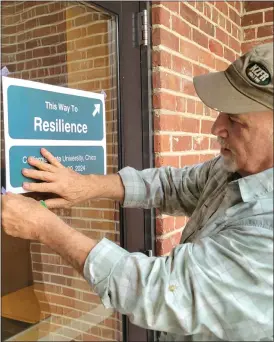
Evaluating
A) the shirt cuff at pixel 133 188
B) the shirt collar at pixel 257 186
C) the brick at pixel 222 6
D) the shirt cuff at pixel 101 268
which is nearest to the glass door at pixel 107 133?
the shirt cuff at pixel 133 188

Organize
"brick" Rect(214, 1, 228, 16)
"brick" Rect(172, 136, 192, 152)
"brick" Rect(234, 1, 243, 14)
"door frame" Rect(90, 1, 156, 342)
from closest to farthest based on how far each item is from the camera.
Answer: "door frame" Rect(90, 1, 156, 342) → "brick" Rect(172, 136, 192, 152) → "brick" Rect(214, 1, 228, 16) → "brick" Rect(234, 1, 243, 14)

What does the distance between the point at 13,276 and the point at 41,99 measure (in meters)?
0.66

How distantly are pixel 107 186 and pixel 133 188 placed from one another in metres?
0.11

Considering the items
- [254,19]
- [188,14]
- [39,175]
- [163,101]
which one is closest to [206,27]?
[188,14]

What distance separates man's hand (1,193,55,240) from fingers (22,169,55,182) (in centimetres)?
11

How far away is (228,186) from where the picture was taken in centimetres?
109

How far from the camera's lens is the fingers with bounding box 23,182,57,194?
1068mm

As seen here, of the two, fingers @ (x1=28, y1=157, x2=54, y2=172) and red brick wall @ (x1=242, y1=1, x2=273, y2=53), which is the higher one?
red brick wall @ (x1=242, y1=1, x2=273, y2=53)

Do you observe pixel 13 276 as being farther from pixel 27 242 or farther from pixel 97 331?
pixel 97 331

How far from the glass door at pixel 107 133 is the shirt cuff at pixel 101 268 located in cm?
39

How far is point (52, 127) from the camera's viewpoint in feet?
3.90

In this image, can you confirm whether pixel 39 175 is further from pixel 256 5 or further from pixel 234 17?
pixel 256 5

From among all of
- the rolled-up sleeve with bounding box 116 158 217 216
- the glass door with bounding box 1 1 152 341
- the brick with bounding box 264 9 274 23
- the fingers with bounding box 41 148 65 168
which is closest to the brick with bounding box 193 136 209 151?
the glass door with bounding box 1 1 152 341

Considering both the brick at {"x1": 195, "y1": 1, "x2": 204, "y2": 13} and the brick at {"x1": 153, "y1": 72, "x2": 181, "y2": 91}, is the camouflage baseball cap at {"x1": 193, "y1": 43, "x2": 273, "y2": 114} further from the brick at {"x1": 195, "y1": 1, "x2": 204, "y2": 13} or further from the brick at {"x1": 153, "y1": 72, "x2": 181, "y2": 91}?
the brick at {"x1": 195, "y1": 1, "x2": 204, "y2": 13}
